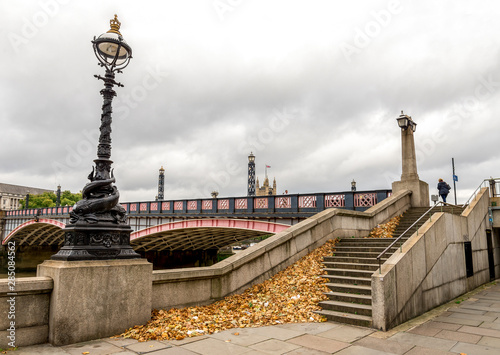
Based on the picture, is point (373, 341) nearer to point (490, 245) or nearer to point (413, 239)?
point (413, 239)

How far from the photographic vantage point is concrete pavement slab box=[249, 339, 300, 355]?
4668 mm

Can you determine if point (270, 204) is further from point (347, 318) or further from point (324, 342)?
point (324, 342)

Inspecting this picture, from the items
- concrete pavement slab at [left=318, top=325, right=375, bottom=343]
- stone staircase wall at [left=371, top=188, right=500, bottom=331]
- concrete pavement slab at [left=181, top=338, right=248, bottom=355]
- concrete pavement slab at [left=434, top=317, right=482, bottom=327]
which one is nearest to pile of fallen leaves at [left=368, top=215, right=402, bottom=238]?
stone staircase wall at [left=371, top=188, right=500, bottom=331]

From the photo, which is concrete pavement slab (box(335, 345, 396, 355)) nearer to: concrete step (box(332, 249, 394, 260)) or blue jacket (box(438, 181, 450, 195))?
concrete step (box(332, 249, 394, 260))

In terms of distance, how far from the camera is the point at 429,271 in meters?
8.09

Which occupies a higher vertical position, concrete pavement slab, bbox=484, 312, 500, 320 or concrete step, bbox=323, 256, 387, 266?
concrete step, bbox=323, 256, 387, 266

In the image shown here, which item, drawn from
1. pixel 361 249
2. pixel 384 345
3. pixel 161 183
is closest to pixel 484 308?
pixel 361 249

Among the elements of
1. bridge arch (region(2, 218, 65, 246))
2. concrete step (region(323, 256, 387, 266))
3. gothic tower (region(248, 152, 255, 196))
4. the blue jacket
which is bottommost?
bridge arch (region(2, 218, 65, 246))

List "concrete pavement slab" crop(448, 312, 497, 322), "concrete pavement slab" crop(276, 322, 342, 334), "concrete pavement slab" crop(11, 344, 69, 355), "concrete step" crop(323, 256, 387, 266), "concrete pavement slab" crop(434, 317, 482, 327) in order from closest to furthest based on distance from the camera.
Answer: "concrete pavement slab" crop(11, 344, 69, 355)
"concrete pavement slab" crop(276, 322, 342, 334)
"concrete pavement slab" crop(434, 317, 482, 327)
"concrete pavement slab" crop(448, 312, 497, 322)
"concrete step" crop(323, 256, 387, 266)

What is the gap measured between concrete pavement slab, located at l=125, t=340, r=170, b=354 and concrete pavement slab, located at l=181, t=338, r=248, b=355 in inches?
13.1

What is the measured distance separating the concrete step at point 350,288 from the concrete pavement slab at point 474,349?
1.99m

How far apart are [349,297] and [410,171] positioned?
10.4 metres

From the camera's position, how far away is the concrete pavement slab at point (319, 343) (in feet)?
16.0

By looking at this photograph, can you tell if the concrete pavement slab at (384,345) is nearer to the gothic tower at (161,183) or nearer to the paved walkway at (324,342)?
the paved walkway at (324,342)
